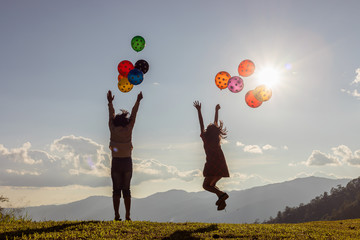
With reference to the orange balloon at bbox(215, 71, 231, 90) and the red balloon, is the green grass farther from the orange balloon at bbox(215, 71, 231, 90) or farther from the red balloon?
the orange balloon at bbox(215, 71, 231, 90)

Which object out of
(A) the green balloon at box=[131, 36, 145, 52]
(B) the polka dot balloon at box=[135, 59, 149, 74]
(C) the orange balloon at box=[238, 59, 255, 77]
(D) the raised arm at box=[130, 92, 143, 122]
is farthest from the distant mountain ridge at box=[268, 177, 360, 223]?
(D) the raised arm at box=[130, 92, 143, 122]

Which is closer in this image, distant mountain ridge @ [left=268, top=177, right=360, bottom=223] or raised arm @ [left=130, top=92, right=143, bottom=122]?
raised arm @ [left=130, top=92, right=143, bottom=122]

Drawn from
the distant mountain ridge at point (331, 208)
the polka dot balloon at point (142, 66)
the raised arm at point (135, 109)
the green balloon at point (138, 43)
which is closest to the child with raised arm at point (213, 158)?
the raised arm at point (135, 109)

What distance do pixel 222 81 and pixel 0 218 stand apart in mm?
10356

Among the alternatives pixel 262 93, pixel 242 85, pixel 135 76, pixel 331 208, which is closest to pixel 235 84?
pixel 242 85

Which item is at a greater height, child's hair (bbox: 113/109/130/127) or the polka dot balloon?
the polka dot balloon

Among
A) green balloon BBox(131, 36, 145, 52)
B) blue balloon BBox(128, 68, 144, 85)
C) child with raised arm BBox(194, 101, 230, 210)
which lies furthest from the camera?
green balloon BBox(131, 36, 145, 52)

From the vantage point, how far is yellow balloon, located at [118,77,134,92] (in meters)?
12.7

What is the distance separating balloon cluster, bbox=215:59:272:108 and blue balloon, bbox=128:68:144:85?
437 centimetres

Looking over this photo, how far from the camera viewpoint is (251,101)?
1510cm

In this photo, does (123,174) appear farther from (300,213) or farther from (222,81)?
(300,213)

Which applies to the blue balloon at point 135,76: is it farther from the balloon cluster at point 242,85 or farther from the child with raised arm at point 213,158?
the balloon cluster at point 242,85

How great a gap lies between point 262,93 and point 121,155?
7840 mm

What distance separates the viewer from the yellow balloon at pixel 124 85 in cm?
1274
